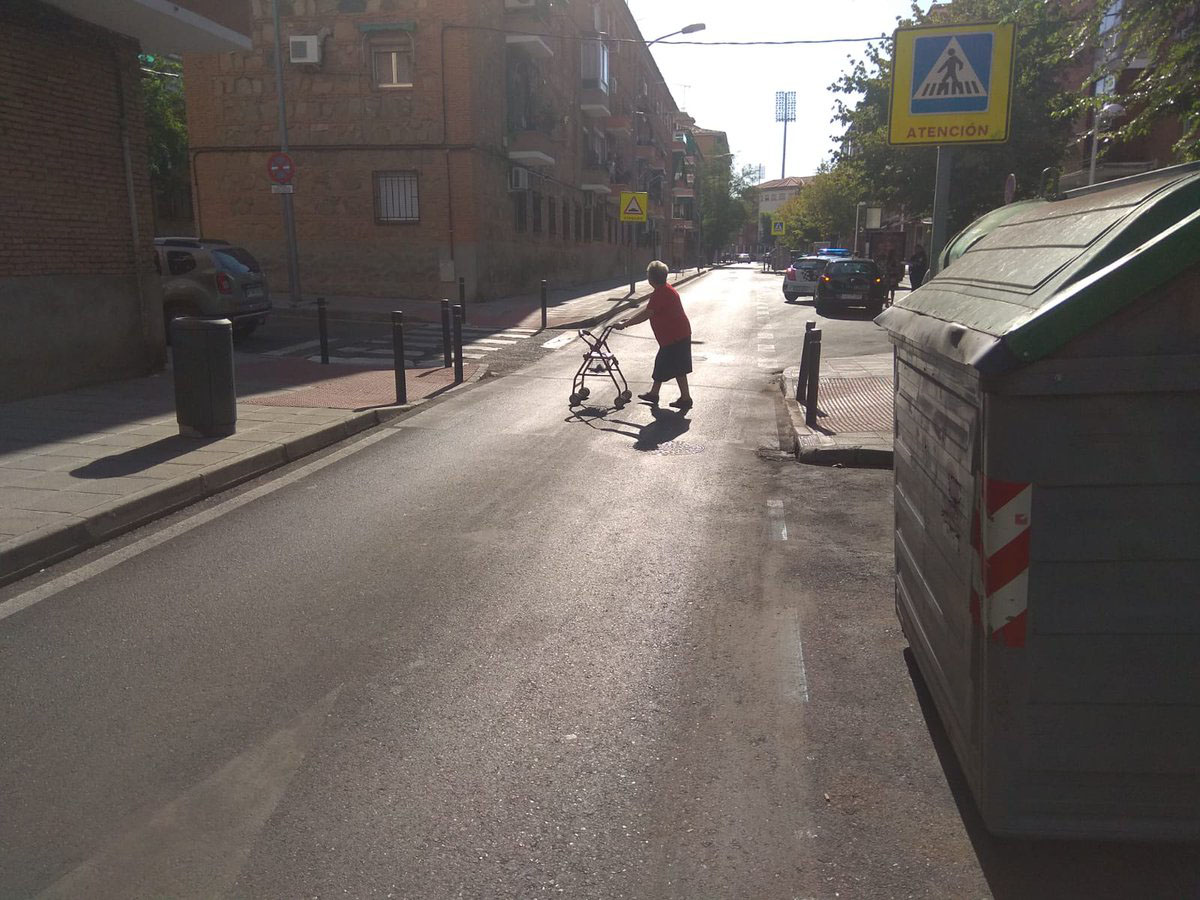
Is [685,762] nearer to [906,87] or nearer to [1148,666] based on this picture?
[1148,666]

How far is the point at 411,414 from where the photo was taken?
10930 mm

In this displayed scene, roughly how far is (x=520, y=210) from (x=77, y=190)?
64.5 ft

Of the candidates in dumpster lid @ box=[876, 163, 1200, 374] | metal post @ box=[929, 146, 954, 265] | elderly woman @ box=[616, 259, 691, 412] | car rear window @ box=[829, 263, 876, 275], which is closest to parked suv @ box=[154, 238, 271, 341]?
elderly woman @ box=[616, 259, 691, 412]

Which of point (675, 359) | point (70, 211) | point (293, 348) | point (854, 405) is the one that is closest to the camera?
point (854, 405)

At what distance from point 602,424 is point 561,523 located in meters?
3.93

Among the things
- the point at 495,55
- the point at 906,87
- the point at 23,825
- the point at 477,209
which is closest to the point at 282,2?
the point at 495,55

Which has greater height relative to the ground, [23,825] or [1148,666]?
[1148,666]

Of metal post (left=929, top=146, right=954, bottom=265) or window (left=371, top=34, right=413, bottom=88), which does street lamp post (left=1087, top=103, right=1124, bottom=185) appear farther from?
window (left=371, top=34, right=413, bottom=88)

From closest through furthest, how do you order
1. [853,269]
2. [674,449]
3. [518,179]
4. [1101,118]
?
[674,449]
[1101,118]
[853,269]
[518,179]

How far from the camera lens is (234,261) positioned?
628 inches

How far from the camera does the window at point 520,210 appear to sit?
97.7 feet

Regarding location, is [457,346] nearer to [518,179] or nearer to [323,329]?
[323,329]

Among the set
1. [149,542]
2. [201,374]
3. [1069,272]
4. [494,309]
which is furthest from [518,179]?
[1069,272]

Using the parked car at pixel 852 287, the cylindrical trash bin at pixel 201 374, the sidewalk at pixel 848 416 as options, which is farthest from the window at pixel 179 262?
the parked car at pixel 852 287
